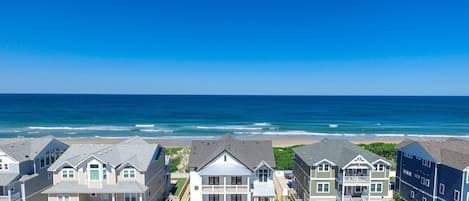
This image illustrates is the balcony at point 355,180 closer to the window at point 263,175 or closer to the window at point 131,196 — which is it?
the window at point 263,175

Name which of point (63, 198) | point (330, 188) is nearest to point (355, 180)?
point (330, 188)

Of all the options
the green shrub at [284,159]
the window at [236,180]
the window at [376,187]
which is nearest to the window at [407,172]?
the window at [376,187]

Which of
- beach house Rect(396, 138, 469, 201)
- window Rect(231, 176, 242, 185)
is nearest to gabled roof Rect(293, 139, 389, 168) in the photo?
beach house Rect(396, 138, 469, 201)

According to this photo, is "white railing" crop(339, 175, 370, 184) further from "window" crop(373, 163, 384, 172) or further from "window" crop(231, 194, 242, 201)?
"window" crop(231, 194, 242, 201)

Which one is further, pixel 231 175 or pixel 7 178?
pixel 231 175

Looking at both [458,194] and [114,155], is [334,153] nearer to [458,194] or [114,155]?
[458,194]

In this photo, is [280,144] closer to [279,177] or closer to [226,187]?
[279,177]
